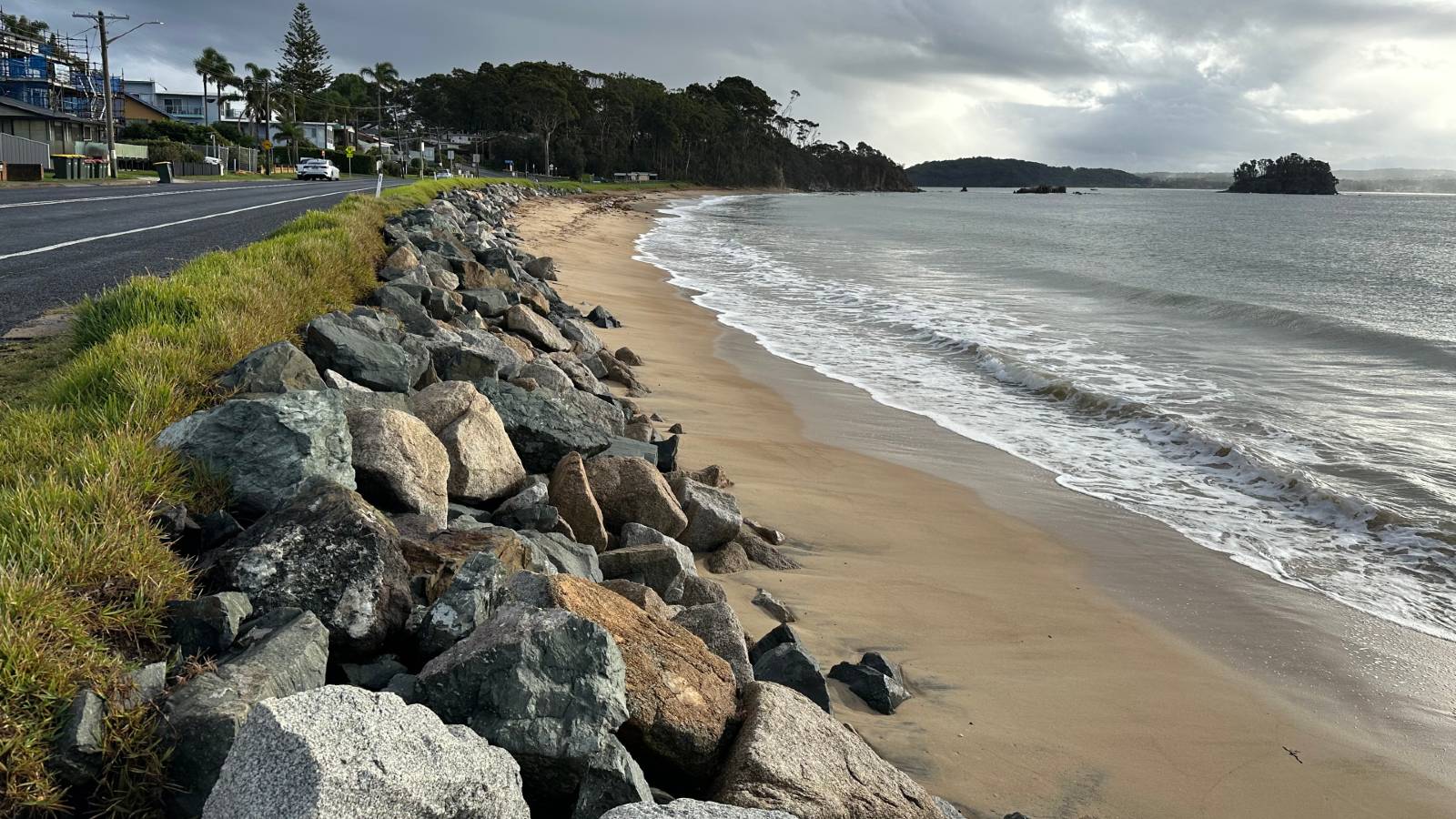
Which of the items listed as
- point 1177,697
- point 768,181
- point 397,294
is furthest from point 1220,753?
point 768,181

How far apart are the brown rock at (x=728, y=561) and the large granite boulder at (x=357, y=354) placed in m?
2.27

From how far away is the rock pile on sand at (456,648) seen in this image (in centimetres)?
242

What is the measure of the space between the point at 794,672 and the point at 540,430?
2759mm

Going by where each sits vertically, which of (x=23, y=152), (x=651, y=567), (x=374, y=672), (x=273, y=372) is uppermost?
(x=23, y=152)

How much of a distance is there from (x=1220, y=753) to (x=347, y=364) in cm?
524

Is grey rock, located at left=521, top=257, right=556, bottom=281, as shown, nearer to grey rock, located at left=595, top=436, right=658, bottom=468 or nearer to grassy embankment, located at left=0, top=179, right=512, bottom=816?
grassy embankment, located at left=0, top=179, right=512, bottom=816

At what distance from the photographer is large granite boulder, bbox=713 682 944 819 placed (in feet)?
9.86

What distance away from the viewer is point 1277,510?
26.0 ft

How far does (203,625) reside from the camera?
3.08 meters

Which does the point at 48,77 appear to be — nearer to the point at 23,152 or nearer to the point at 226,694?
the point at 23,152

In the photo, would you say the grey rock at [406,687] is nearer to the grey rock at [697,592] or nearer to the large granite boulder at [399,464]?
the large granite boulder at [399,464]

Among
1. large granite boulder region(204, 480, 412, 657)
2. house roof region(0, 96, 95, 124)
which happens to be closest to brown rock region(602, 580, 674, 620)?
large granite boulder region(204, 480, 412, 657)

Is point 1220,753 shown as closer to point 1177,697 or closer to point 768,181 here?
point 1177,697

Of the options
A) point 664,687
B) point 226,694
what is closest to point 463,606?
point 664,687
